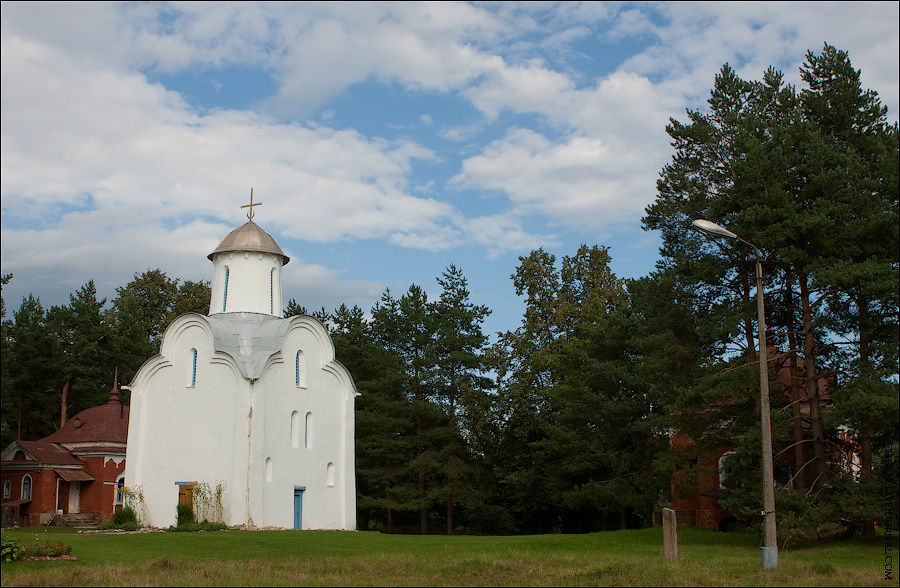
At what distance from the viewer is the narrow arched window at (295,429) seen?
32.8 meters

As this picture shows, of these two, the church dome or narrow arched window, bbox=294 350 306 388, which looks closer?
narrow arched window, bbox=294 350 306 388

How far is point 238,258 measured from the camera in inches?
1390

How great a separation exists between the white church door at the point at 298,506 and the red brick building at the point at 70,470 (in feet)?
38.8

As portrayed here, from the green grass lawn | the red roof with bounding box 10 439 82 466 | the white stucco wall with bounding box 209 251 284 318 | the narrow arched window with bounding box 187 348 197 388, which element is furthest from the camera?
the red roof with bounding box 10 439 82 466

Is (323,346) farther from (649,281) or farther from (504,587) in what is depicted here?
(504,587)

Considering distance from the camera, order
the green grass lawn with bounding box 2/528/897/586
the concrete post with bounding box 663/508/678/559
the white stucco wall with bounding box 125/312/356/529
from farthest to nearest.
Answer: the white stucco wall with bounding box 125/312/356/529, the concrete post with bounding box 663/508/678/559, the green grass lawn with bounding box 2/528/897/586

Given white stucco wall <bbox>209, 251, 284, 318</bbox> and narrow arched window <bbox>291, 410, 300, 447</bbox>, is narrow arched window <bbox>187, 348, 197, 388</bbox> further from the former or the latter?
narrow arched window <bbox>291, 410, 300, 447</bbox>

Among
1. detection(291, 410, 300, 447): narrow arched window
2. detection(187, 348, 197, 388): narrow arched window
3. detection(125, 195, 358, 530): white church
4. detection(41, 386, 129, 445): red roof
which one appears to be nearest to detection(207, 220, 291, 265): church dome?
detection(125, 195, 358, 530): white church

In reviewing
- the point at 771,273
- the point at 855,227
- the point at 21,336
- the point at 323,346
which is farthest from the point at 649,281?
the point at 21,336

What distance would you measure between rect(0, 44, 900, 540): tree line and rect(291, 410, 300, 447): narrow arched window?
24.4 feet

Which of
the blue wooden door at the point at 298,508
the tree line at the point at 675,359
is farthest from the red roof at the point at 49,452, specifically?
the blue wooden door at the point at 298,508

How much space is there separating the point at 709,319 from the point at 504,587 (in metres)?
13.1

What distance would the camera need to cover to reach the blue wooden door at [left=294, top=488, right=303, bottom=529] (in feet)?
105

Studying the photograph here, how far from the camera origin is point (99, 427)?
41.1m
